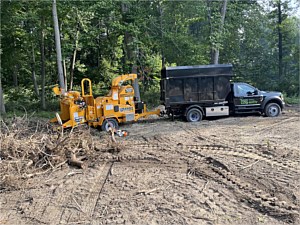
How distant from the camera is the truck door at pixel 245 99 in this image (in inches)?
551

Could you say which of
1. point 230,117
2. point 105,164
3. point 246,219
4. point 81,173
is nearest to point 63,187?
point 81,173

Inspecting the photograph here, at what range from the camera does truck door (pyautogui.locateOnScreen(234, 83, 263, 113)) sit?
14.0m

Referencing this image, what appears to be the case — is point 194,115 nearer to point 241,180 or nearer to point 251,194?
point 241,180

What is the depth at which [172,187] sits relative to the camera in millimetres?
5875

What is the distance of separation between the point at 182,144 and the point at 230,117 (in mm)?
6007

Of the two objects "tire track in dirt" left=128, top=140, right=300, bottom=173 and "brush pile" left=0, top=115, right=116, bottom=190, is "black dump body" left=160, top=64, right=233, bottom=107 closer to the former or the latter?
"tire track in dirt" left=128, top=140, right=300, bottom=173

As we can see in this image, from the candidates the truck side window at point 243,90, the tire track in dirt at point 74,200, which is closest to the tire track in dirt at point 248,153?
the tire track in dirt at point 74,200

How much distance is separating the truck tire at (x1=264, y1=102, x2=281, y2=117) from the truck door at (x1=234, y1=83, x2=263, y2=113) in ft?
1.35

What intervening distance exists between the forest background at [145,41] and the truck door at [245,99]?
5601mm

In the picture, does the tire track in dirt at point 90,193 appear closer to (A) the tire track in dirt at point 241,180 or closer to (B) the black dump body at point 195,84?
(A) the tire track in dirt at point 241,180

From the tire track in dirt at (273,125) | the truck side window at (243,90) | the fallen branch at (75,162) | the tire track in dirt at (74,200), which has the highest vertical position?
the truck side window at (243,90)

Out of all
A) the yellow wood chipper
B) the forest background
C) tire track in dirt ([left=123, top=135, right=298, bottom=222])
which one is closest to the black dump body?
the yellow wood chipper

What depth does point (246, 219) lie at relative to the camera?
464 centimetres

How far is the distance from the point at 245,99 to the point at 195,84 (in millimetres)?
2349
